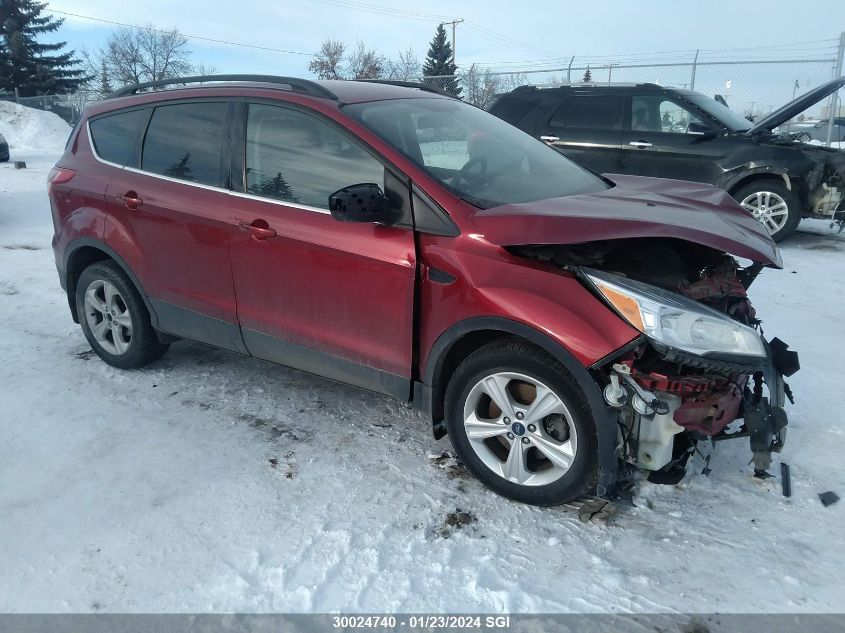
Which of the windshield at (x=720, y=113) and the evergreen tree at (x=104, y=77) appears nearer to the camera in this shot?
the windshield at (x=720, y=113)

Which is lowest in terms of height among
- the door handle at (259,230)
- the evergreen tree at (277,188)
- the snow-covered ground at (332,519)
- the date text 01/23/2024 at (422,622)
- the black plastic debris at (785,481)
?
the date text 01/23/2024 at (422,622)

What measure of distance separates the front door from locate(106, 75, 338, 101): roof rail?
163mm

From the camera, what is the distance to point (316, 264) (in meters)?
3.22

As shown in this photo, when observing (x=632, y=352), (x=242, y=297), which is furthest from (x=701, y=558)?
(x=242, y=297)

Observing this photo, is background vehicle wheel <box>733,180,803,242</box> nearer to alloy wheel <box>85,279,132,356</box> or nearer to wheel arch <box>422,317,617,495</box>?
wheel arch <box>422,317,617,495</box>

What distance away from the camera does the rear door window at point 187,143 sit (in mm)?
3648

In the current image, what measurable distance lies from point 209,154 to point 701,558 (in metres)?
3.20

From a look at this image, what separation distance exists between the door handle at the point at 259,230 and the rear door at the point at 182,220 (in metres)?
0.14

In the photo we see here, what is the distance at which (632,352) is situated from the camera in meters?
2.56

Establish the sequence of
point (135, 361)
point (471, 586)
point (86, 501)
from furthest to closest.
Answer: point (135, 361)
point (86, 501)
point (471, 586)

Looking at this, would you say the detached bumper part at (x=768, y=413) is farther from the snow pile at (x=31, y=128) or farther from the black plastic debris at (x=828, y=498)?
the snow pile at (x=31, y=128)

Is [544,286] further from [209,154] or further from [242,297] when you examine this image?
[209,154]

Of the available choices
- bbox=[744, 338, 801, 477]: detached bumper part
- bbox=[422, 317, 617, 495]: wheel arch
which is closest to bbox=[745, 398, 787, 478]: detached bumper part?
bbox=[744, 338, 801, 477]: detached bumper part

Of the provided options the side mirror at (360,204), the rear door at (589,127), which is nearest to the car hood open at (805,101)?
the rear door at (589,127)
